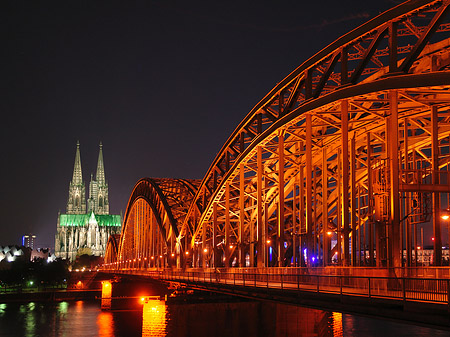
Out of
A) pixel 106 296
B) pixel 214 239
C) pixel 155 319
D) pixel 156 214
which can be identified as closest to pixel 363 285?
pixel 155 319

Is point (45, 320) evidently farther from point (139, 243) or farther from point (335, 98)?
point (335, 98)

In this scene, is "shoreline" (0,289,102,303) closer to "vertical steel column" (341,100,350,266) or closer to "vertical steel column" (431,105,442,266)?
"vertical steel column" (341,100,350,266)

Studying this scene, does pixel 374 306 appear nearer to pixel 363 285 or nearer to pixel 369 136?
pixel 363 285

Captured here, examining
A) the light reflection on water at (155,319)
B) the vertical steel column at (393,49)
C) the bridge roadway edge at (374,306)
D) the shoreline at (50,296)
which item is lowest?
the shoreline at (50,296)

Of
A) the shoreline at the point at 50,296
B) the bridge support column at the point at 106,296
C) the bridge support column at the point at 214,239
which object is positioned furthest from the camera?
the shoreline at the point at 50,296

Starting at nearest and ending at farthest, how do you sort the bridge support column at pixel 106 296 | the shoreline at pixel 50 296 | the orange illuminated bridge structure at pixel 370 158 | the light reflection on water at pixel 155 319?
the orange illuminated bridge structure at pixel 370 158 → the light reflection on water at pixel 155 319 → the bridge support column at pixel 106 296 → the shoreline at pixel 50 296

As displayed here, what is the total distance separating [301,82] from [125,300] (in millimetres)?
72047

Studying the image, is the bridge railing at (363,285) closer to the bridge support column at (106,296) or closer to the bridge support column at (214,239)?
the bridge support column at (214,239)

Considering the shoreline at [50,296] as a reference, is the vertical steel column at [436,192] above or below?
above

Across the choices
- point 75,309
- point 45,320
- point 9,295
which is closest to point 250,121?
point 45,320

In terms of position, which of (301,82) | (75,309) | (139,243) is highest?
(301,82)

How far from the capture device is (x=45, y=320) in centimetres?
8525

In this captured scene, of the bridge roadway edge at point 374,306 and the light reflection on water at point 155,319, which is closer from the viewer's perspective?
the bridge roadway edge at point 374,306

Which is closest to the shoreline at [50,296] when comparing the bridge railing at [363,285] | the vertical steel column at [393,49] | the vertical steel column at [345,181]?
the bridge railing at [363,285]
